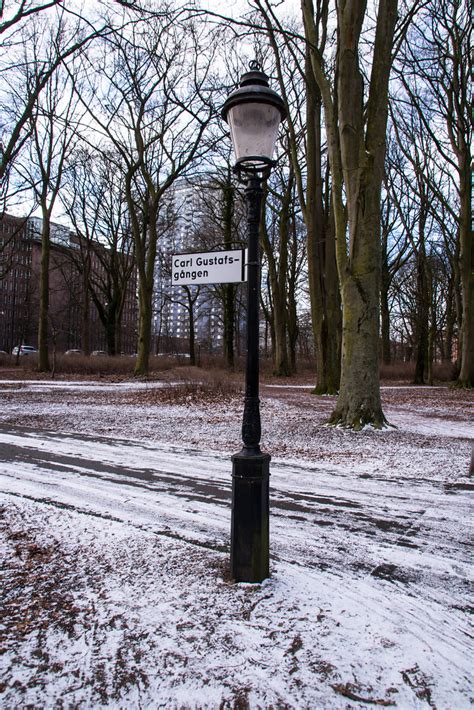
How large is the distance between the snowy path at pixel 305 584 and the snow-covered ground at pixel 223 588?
1 centimetres

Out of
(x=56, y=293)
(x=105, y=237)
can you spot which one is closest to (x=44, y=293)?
(x=105, y=237)

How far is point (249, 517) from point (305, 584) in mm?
583

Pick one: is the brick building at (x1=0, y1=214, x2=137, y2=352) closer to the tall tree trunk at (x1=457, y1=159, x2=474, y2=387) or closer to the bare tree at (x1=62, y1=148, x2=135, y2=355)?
the bare tree at (x1=62, y1=148, x2=135, y2=355)

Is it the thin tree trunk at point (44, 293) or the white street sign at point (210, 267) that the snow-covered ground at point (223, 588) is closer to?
the white street sign at point (210, 267)

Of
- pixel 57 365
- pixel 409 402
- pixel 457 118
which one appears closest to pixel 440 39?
pixel 457 118

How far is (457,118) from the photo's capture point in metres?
19.6

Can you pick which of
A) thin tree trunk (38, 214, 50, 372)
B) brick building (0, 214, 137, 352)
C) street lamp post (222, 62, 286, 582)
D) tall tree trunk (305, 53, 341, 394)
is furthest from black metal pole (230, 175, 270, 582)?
brick building (0, 214, 137, 352)

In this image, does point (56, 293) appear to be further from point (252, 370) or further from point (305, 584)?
point (305, 584)

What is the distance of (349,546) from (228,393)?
10.8 meters

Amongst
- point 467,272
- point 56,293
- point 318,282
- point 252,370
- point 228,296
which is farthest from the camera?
point 56,293

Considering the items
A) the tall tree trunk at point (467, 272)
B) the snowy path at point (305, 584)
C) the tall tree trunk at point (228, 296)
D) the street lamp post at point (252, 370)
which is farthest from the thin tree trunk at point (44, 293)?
the street lamp post at point (252, 370)

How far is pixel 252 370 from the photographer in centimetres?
311

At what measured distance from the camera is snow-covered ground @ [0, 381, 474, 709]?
211cm

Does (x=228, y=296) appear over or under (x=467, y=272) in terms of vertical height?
over
